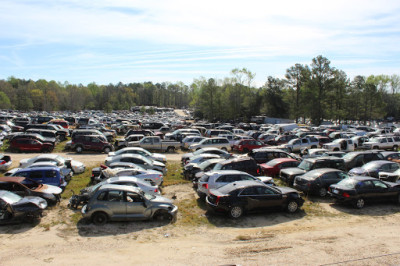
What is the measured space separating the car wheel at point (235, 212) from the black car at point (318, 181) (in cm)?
453

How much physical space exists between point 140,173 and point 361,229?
32.3 feet

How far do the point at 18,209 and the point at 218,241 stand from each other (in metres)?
6.92

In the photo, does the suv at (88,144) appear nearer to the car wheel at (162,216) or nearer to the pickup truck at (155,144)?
the pickup truck at (155,144)

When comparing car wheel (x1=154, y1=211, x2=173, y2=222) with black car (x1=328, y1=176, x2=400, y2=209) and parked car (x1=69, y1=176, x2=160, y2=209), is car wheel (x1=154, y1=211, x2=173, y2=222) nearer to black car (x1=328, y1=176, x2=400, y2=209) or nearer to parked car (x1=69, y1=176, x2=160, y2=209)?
parked car (x1=69, y1=176, x2=160, y2=209)

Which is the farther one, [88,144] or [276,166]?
[88,144]

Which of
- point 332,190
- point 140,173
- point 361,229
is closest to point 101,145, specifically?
point 140,173

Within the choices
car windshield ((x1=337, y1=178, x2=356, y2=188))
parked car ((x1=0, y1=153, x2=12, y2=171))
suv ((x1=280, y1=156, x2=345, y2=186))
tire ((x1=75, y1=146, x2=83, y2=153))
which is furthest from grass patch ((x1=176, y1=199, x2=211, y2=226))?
tire ((x1=75, y1=146, x2=83, y2=153))

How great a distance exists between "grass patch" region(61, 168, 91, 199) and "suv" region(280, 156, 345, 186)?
1062cm

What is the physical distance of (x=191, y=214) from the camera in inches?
464

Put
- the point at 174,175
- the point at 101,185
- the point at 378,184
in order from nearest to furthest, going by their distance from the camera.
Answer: the point at 101,185, the point at 378,184, the point at 174,175

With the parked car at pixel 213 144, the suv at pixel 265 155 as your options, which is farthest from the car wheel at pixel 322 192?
the parked car at pixel 213 144

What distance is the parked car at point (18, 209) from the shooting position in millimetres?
10078

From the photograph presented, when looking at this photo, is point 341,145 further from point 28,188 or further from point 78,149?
point 28,188

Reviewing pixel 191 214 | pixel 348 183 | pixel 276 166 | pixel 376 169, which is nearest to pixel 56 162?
pixel 191 214
